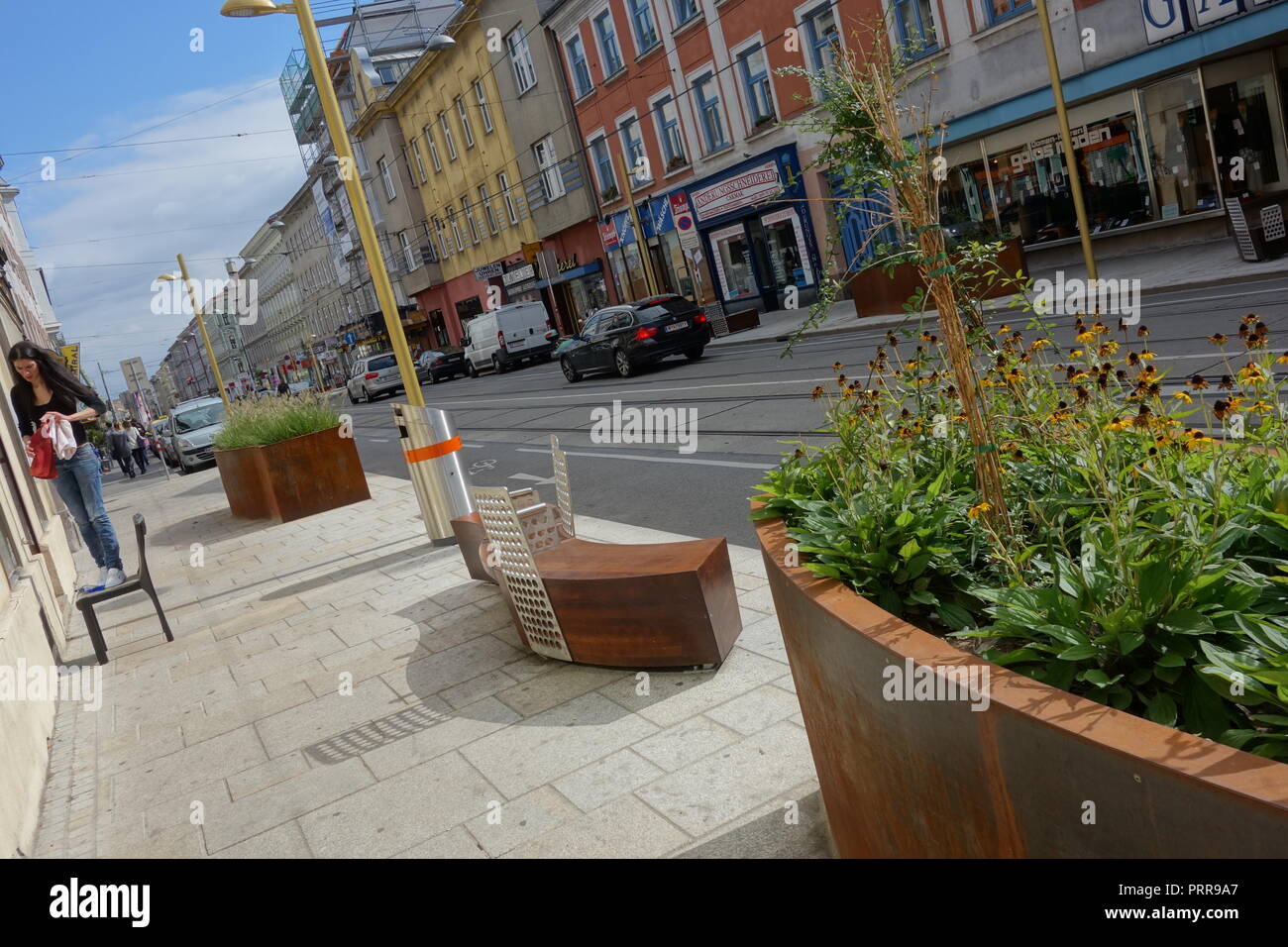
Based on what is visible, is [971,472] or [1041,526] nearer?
[1041,526]

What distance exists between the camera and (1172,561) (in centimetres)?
213

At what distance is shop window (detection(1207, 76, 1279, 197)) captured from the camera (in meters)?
17.1

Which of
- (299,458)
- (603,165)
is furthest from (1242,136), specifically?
(603,165)

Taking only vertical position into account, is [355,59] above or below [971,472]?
above

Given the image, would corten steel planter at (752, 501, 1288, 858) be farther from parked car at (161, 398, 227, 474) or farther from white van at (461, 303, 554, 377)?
white van at (461, 303, 554, 377)

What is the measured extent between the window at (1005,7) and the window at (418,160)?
3631 cm

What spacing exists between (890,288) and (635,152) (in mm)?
16268

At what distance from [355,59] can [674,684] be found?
51357mm

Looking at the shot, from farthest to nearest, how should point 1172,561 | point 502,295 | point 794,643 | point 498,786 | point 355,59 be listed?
point 355,59 → point 502,295 → point 498,786 → point 794,643 → point 1172,561

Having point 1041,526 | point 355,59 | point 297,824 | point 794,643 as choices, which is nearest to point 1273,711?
point 1041,526

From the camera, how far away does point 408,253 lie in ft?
181

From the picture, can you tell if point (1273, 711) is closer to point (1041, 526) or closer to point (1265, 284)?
point (1041, 526)

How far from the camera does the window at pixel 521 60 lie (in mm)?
36688

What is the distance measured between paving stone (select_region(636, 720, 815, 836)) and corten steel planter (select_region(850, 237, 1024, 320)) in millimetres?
14999
